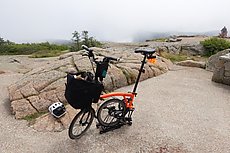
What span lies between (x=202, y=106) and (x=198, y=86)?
1.22 meters

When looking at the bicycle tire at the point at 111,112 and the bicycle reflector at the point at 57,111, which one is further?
the bicycle reflector at the point at 57,111

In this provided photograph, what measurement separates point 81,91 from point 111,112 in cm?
76

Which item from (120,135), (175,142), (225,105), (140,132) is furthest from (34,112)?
(225,105)

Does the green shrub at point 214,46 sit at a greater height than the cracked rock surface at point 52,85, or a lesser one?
lesser

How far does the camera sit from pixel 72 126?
2.90 m

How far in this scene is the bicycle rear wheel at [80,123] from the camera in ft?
9.49

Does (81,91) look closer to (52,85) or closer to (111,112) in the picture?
(111,112)

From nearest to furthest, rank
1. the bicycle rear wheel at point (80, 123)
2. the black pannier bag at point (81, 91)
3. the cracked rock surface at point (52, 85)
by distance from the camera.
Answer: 1. the black pannier bag at point (81, 91)
2. the bicycle rear wheel at point (80, 123)
3. the cracked rock surface at point (52, 85)

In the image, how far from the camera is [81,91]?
8.46ft

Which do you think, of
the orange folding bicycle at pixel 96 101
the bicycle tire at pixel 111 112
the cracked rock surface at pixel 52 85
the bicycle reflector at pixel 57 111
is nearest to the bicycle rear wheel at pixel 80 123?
the orange folding bicycle at pixel 96 101

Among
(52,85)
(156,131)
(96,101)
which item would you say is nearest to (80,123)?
(96,101)

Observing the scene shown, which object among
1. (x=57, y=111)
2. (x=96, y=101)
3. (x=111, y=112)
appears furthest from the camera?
(x=57, y=111)

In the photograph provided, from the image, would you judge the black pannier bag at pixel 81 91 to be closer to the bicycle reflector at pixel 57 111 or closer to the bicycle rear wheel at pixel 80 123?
the bicycle rear wheel at pixel 80 123

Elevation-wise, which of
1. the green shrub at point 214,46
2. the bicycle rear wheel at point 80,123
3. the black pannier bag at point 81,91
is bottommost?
the green shrub at point 214,46
